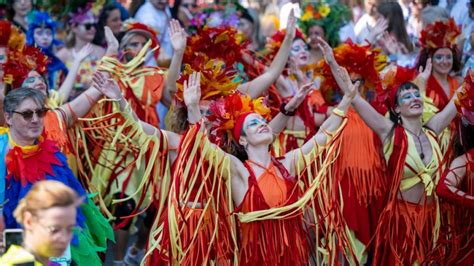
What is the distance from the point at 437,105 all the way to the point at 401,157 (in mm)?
1422

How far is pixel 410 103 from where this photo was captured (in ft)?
26.0

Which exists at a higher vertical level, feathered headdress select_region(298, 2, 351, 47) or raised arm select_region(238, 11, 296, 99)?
feathered headdress select_region(298, 2, 351, 47)

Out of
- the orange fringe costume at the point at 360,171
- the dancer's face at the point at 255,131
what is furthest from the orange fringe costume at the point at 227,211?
the orange fringe costume at the point at 360,171

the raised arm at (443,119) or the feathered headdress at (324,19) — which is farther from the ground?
the feathered headdress at (324,19)

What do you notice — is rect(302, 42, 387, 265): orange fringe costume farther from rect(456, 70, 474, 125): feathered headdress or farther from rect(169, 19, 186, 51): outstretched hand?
rect(169, 19, 186, 51): outstretched hand

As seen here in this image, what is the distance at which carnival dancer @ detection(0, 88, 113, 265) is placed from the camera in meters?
6.41

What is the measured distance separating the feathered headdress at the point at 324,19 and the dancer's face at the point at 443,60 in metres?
2.08

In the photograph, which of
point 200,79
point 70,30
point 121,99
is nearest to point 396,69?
point 200,79

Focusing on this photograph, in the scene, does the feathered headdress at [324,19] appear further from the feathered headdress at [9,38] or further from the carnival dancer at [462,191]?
the carnival dancer at [462,191]

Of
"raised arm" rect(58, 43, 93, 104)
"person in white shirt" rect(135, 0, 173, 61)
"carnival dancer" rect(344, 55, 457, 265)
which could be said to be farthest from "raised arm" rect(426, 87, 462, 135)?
"person in white shirt" rect(135, 0, 173, 61)

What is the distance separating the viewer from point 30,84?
7719mm

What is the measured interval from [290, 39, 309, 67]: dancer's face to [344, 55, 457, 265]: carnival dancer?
2079mm

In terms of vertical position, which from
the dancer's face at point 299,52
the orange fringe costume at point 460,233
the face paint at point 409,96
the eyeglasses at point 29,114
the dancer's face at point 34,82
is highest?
the dancer's face at point 299,52

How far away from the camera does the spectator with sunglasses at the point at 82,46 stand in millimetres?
10016
